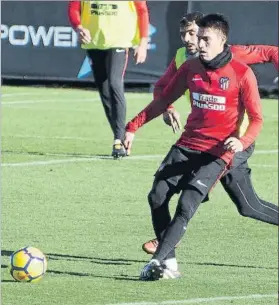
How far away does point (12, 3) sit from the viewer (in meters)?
21.5

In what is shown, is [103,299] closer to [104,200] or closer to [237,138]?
[237,138]

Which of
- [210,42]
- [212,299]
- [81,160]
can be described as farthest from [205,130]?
[81,160]

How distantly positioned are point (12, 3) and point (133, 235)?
1159cm

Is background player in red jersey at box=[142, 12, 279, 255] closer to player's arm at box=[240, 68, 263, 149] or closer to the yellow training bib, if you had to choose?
player's arm at box=[240, 68, 263, 149]

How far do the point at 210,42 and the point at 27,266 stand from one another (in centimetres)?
200

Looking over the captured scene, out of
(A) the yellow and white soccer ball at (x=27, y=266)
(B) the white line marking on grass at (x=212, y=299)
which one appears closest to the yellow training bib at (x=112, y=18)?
(A) the yellow and white soccer ball at (x=27, y=266)

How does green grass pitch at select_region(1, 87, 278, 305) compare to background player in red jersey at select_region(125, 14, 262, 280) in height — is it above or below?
below

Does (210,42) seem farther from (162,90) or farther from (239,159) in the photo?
(239,159)

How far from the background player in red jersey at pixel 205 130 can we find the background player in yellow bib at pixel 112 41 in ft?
17.0

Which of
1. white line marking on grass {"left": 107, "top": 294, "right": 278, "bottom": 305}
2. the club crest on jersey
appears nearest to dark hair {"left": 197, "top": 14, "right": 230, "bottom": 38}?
the club crest on jersey

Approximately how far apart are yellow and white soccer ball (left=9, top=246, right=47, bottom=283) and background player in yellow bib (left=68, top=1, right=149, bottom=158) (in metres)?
5.58

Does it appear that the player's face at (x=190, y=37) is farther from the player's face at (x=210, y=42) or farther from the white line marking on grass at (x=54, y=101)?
the white line marking on grass at (x=54, y=101)

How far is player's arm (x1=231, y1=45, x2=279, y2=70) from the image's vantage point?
32.7ft

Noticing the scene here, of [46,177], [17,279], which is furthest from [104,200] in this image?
[17,279]
